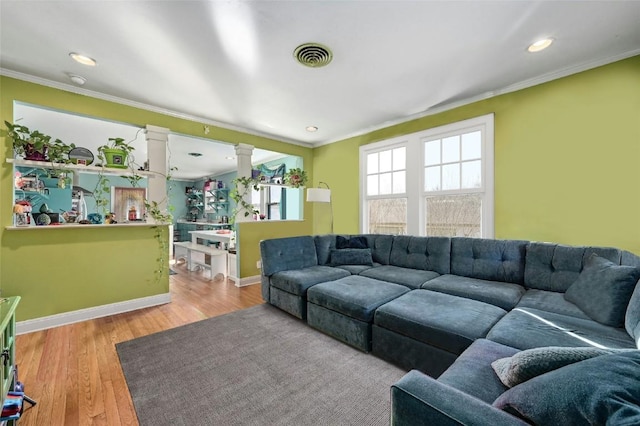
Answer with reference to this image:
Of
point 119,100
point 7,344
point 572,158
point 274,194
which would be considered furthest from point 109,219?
point 572,158

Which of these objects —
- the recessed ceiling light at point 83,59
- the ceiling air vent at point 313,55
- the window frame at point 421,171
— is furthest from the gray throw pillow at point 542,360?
the recessed ceiling light at point 83,59

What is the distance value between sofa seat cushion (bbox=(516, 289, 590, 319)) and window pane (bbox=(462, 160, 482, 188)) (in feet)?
4.57

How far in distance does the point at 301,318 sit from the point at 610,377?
95.1 inches

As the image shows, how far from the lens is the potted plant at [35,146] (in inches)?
98.6

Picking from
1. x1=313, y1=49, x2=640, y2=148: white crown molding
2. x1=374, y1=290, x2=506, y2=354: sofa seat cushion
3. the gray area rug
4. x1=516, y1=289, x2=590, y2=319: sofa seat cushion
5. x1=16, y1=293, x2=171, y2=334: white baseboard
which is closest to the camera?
the gray area rug

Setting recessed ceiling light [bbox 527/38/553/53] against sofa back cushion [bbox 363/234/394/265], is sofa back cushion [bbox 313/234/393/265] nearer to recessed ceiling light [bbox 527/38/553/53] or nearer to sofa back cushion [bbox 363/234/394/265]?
sofa back cushion [bbox 363/234/394/265]

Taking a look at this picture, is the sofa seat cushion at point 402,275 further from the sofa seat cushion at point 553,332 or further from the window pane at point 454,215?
the sofa seat cushion at point 553,332

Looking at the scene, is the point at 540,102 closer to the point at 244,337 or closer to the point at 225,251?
the point at 244,337

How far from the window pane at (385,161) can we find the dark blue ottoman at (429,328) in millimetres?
2315

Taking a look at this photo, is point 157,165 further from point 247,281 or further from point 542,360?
point 542,360

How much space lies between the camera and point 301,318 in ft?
9.04

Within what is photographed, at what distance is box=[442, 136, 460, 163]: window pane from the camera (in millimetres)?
3291

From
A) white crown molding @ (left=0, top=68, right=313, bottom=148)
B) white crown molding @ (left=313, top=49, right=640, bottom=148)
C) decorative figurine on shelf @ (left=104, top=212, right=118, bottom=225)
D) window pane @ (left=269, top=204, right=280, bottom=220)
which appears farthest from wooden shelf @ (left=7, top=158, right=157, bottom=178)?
white crown molding @ (left=313, top=49, right=640, bottom=148)

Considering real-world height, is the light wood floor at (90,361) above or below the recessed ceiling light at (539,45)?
below
